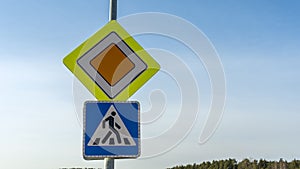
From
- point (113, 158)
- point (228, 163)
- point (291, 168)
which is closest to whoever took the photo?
point (113, 158)

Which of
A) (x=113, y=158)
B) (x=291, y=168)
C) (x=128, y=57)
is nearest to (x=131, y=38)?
(x=128, y=57)

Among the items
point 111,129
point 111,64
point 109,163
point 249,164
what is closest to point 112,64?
point 111,64

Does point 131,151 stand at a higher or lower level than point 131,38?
lower

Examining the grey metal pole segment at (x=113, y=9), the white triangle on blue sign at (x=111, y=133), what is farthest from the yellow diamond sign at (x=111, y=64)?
the white triangle on blue sign at (x=111, y=133)

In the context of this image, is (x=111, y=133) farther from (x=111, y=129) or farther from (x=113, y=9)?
(x=113, y=9)

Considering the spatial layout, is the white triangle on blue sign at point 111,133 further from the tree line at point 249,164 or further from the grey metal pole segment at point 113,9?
the tree line at point 249,164

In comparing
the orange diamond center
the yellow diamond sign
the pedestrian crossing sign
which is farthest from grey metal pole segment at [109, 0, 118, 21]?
the pedestrian crossing sign

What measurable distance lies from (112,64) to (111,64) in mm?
13

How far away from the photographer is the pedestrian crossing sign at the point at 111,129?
16.8 feet

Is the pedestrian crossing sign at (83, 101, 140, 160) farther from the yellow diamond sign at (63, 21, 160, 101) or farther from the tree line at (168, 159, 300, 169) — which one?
the tree line at (168, 159, 300, 169)

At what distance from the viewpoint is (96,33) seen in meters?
5.55

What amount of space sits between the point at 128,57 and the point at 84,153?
1.35 m

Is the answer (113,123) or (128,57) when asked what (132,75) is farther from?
(113,123)

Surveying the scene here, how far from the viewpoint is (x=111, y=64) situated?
543 cm
